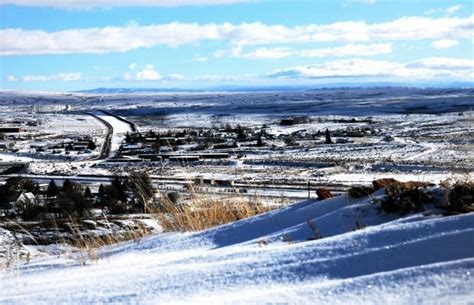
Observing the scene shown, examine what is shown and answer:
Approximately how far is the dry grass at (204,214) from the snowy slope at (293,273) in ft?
3.80

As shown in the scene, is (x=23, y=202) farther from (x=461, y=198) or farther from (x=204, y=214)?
(x=461, y=198)

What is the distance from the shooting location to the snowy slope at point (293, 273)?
8.11ft

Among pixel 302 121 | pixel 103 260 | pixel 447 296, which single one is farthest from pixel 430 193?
pixel 302 121

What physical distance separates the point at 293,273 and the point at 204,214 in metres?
2.60

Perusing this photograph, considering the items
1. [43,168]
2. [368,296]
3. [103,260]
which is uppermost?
[368,296]

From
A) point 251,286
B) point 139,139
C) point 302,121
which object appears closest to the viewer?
point 251,286

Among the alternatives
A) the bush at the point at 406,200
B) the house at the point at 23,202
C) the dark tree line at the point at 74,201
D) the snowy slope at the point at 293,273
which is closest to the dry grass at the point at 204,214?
the snowy slope at the point at 293,273

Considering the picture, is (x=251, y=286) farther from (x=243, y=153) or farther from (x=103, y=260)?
(x=243, y=153)

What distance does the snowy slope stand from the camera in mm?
2471

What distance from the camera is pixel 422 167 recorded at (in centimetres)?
3145

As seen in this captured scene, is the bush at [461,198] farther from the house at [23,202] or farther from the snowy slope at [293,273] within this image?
the house at [23,202]

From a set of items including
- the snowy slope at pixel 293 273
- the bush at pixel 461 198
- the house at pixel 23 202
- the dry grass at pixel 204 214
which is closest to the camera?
the snowy slope at pixel 293 273

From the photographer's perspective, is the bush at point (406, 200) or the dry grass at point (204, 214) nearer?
the bush at point (406, 200)

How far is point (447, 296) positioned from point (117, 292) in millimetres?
1425
